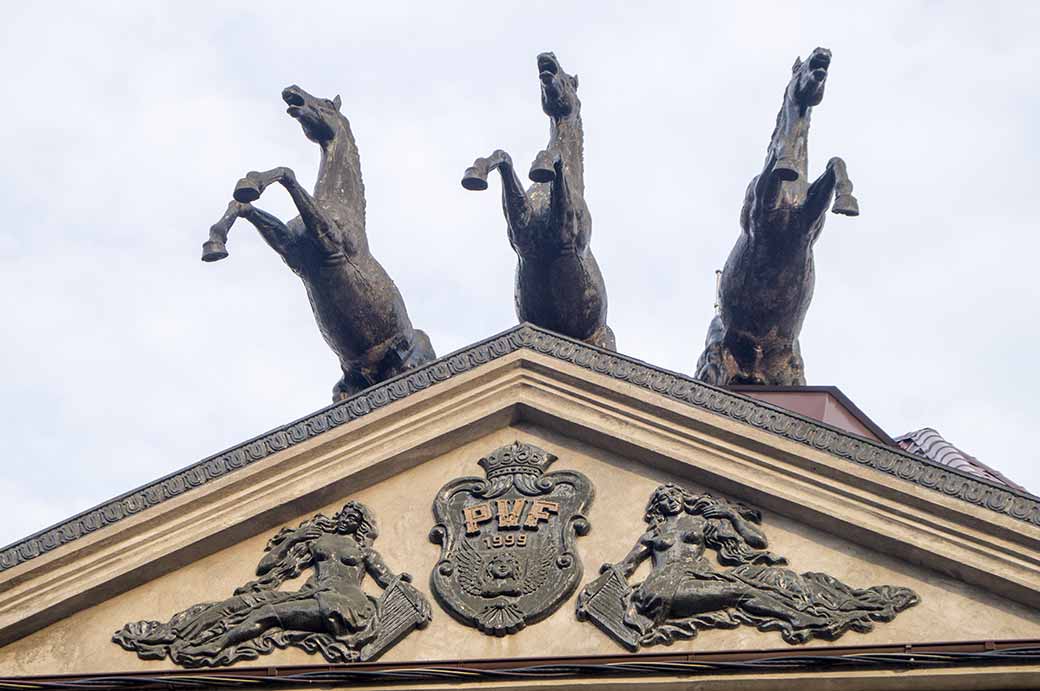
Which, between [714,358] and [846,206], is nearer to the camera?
[846,206]

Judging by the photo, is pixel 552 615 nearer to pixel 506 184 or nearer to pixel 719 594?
pixel 719 594

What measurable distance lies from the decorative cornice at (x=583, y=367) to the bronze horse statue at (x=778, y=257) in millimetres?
1983

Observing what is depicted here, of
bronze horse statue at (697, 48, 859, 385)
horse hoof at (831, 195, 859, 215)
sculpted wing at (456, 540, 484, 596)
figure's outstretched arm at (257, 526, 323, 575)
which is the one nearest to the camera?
sculpted wing at (456, 540, 484, 596)

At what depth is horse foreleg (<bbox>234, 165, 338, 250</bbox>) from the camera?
14.1 m

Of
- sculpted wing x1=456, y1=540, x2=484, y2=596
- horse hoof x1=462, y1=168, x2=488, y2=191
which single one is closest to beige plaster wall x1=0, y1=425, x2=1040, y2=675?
sculpted wing x1=456, y1=540, x2=484, y2=596

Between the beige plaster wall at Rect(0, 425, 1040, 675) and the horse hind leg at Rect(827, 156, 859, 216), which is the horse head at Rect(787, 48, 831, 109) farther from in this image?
the beige plaster wall at Rect(0, 425, 1040, 675)

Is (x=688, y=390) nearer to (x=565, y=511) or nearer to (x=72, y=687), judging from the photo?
(x=565, y=511)

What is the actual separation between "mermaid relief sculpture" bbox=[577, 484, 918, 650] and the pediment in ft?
0.21

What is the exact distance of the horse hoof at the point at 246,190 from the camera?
14039 mm

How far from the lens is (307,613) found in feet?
39.4

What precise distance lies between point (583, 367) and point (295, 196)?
2.63 m

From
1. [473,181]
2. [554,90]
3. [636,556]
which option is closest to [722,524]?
[636,556]

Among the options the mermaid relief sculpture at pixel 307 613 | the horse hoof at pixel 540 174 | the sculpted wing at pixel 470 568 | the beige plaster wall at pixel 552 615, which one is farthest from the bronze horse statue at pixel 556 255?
the sculpted wing at pixel 470 568

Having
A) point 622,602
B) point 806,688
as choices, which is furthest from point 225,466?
point 806,688
